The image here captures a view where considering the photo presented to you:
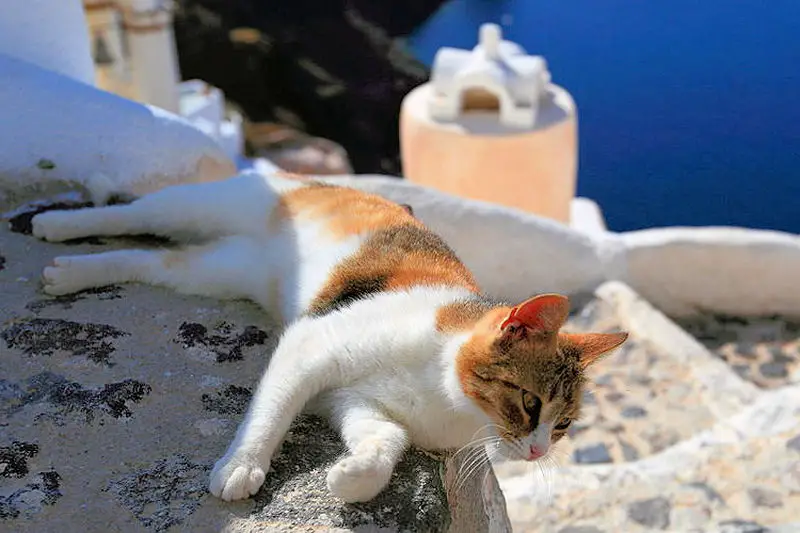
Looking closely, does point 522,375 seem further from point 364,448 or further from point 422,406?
point 364,448

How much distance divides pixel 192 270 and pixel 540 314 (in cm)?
103

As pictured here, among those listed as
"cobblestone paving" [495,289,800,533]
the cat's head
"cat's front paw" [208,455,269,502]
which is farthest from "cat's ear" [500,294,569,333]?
"cobblestone paving" [495,289,800,533]

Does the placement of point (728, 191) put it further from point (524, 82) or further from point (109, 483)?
point (109, 483)

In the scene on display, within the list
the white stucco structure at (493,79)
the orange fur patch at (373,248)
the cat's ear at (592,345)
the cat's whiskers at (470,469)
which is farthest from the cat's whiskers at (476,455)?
the white stucco structure at (493,79)

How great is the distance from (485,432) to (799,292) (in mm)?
3757

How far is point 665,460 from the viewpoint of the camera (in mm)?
3338

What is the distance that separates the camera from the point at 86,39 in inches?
125

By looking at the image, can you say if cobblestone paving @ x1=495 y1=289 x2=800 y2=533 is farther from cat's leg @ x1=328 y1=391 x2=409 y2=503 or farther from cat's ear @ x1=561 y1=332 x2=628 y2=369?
cat's leg @ x1=328 y1=391 x2=409 y2=503

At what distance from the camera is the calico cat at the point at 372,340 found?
1.54 metres

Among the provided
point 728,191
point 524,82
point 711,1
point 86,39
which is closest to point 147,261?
point 86,39

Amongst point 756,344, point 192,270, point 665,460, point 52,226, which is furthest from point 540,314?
point 756,344

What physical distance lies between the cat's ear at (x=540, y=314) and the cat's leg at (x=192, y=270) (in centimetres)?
83

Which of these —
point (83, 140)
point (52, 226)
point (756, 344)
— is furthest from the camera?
point (756, 344)

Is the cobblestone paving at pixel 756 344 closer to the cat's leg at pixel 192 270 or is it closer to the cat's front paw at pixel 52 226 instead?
the cat's leg at pixel 192 270
